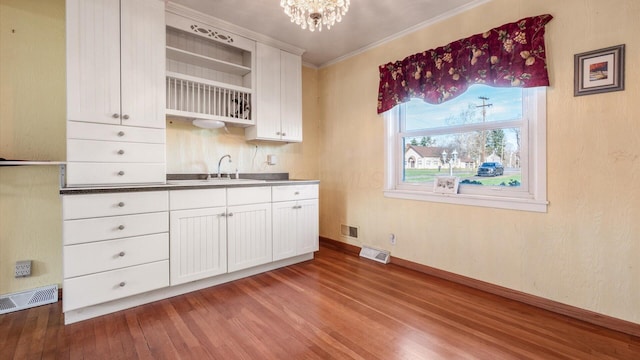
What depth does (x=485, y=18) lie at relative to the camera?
95.0 inches

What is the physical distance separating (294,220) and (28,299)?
217 centimetres

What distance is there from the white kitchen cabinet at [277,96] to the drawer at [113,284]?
163 cm

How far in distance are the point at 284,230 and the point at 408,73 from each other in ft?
6.74

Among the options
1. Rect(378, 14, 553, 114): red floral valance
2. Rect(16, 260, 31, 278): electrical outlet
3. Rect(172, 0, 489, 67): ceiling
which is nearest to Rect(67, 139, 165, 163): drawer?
Rect(16, 260, 31, 278): electrical outlet

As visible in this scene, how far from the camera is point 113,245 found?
6.66ft

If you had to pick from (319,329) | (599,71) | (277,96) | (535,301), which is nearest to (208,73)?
(277,96)

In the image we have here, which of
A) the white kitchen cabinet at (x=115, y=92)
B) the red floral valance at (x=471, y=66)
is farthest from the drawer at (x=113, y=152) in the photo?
the red floral valance at (x=471, y=66)

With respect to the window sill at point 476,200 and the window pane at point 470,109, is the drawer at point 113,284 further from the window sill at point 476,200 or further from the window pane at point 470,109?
the window pane at point 470,109

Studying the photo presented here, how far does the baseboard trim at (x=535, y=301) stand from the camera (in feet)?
6.04

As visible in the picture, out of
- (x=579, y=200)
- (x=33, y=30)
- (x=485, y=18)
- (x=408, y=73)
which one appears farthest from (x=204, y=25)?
(x=579, y=200)

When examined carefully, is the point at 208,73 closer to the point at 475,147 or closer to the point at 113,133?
the point at 113,133

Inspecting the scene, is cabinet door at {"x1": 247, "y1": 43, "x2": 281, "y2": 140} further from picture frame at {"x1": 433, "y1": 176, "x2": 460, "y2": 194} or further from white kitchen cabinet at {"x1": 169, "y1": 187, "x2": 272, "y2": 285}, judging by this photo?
picture frame at {"x1": 433, "y1": 176, "x2": 460, "y2": 194}

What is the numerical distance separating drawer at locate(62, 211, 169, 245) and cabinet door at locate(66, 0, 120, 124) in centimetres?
A: 75

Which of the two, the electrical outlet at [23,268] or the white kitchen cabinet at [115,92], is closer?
the white kitchen cabinet at [115,92]
